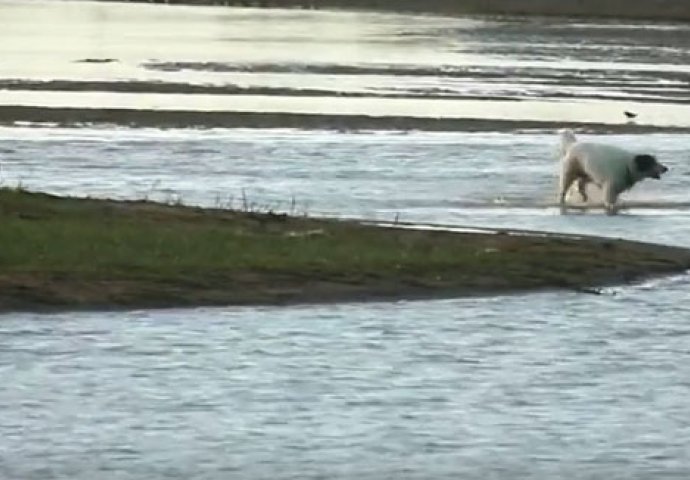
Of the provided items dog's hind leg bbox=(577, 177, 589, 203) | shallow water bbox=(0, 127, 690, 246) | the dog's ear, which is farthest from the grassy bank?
dog's hind leg bbox=(577, 177, 589, 203)

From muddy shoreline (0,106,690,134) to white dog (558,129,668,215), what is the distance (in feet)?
27.4

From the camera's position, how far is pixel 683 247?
16.1 m

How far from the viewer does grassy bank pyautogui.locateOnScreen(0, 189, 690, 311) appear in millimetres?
12594

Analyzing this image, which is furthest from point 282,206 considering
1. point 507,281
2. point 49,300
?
point 49,300

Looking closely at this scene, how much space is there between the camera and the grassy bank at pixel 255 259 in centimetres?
1259

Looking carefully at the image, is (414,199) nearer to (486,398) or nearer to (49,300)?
(49,300)

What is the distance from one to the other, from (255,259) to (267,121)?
15.8m

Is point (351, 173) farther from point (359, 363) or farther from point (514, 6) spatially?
point (514, 6)

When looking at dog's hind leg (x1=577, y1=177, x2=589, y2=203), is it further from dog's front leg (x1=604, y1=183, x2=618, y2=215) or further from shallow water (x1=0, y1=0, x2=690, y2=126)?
shallow water (x1=0, y1=0, x2=690, y2=126)

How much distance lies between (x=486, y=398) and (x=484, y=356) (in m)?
1.10

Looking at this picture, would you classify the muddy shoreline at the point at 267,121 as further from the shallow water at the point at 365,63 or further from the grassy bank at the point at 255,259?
the grassy bank at the point at 255,259

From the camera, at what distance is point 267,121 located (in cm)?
2933

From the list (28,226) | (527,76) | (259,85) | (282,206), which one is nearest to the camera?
(28,226)

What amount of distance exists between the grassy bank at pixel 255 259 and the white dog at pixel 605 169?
3854 millimetres
